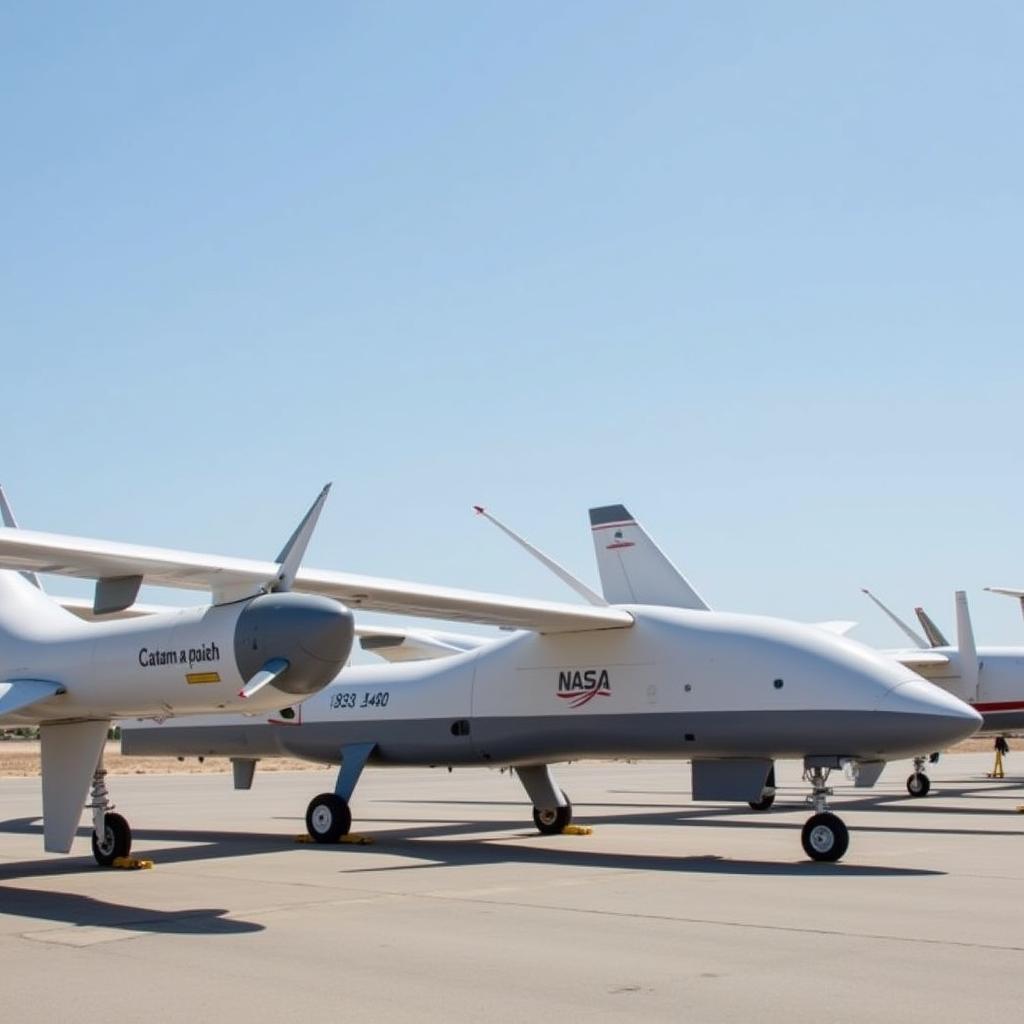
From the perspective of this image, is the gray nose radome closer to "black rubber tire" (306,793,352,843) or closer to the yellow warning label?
the yellow warning label

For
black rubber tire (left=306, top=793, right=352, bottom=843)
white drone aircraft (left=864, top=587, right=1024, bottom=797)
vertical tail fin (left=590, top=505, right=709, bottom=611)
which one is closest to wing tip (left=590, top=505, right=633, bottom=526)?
vertical tail fin (left=590, top=505, right=709, bottom=611)

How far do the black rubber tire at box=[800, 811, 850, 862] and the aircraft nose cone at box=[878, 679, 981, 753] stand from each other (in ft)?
3.90

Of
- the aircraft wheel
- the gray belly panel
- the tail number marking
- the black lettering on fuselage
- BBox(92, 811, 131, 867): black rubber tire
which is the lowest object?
the aircraft wheel

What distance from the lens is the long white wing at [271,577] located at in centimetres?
1234

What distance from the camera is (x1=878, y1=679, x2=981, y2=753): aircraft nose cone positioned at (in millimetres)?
14977

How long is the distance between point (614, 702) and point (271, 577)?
5939 mm

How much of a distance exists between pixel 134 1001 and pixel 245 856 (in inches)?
367

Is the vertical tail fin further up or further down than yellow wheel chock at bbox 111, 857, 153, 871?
further up

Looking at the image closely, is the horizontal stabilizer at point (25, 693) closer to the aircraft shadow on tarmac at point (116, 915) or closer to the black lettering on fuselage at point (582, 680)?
the aircraft shadow on tarmac at point (116, 915)

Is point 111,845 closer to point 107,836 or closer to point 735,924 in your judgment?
point 107,836

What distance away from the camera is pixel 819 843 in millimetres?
15406

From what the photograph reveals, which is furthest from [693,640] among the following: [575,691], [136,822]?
Answer: [136,822]

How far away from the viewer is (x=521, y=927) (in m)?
10.9

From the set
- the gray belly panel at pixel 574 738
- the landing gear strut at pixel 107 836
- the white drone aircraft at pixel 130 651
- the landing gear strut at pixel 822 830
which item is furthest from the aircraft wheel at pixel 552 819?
Result: the white drone aircraft at pixel 130 651
